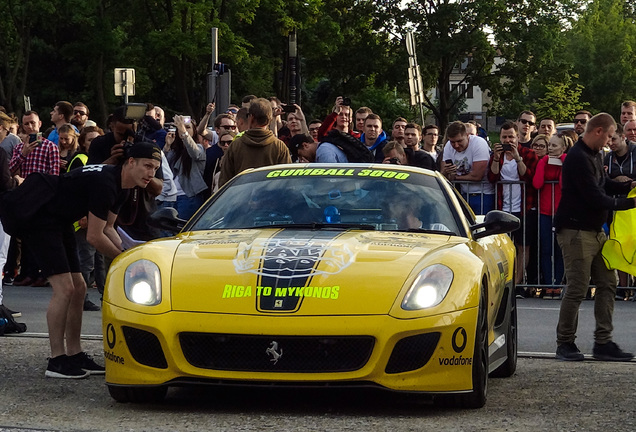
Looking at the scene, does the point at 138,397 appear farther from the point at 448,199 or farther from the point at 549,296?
the point at 549,296

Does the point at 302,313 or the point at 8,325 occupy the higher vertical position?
the point at 302,313

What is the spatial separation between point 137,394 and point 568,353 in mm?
3800

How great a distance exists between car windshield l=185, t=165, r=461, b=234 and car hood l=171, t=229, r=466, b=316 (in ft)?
1.60

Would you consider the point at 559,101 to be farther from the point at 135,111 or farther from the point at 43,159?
the point at 135,111

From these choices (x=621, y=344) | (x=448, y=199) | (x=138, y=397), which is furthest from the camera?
(x=621, y=344)

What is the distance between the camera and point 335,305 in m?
6.61

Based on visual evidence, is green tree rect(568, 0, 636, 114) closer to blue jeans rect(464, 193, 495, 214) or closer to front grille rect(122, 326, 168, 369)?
blue jeans rect(464, 193, 495, 214)

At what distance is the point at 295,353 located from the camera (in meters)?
6.60

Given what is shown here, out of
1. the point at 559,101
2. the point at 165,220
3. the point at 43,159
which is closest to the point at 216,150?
the point at 43,159

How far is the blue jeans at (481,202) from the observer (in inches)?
594

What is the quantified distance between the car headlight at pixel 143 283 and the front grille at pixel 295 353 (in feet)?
1.16

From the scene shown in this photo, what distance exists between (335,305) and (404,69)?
48692mm

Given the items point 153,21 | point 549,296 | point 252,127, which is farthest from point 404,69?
point 252,127

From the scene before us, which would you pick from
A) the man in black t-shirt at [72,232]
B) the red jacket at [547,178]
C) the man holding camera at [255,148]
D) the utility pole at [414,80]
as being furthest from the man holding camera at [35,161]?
the utility pole at [414,80]
